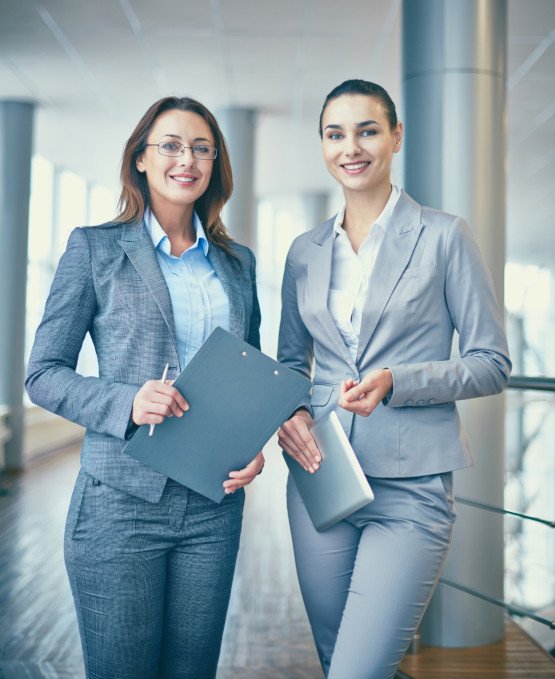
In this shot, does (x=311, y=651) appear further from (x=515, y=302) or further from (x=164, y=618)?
(x=515, y=302)

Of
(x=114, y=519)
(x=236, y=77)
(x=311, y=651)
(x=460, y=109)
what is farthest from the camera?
(x=236, y=77)

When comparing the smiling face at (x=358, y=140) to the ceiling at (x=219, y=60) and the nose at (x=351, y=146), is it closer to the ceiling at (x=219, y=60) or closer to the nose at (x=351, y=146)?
the nose at (x=351, y=146)

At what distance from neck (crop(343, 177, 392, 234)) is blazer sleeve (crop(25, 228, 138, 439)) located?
1.93ft

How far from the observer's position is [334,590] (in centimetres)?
159

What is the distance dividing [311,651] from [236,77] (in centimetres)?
486

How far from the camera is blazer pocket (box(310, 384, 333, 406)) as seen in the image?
5.33 ft

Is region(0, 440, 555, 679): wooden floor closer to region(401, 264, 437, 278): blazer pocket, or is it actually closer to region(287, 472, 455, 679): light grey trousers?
region(287, 472, 455, 679): light grey trousers

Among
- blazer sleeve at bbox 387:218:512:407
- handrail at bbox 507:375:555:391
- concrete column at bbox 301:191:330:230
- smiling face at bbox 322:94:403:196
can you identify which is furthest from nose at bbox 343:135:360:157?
concrete column at bbox 301:191:330:230

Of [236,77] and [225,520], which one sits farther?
[236,77]

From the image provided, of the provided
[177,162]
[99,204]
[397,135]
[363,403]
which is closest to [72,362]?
[177,162]

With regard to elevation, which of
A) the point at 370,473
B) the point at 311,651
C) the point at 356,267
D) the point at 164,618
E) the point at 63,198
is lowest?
the point at 311,651

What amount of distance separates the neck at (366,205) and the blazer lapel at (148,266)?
458mm

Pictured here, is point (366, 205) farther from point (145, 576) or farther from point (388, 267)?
point (145, 576)

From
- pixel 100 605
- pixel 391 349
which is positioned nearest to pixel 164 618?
pixel 100 605
